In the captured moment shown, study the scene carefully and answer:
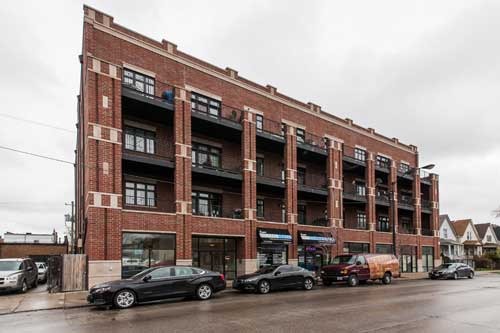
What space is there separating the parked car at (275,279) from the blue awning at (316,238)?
8.07 metres

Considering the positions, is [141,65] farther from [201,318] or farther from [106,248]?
[201,318]

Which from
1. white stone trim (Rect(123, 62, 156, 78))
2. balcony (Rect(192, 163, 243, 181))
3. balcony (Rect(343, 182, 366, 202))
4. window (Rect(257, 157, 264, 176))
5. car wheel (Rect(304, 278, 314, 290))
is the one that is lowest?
car wheel (Rect(304, 278, 314, 290))

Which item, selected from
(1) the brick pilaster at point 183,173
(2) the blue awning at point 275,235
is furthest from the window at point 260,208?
(1) the brick pilaster at point 183,173

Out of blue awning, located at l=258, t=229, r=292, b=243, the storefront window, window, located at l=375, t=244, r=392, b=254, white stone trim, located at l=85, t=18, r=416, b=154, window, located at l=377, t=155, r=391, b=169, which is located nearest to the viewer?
the storefront window

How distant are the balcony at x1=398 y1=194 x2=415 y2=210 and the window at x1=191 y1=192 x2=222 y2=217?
20462mm

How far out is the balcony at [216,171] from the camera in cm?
2471

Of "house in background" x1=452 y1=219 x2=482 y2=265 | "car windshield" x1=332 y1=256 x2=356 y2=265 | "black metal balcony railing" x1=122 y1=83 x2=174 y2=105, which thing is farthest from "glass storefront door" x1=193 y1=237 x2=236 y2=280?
"house in background" x1=452 y1=219 x2=482 y2=265

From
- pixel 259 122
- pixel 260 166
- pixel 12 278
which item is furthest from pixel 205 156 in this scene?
pixel 12 278

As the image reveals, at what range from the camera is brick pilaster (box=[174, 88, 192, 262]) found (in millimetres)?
23297

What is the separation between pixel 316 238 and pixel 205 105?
11.7 metres

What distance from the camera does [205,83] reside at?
27000 mm

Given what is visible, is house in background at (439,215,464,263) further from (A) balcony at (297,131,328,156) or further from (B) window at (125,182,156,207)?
(B) window at (125,182,156,207)

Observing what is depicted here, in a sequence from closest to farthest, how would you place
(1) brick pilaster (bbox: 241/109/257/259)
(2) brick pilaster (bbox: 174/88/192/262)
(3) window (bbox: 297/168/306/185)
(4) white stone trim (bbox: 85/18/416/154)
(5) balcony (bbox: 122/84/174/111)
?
(5) balcony (bbox: 122/84/174/111) < (4) white stone trim (bbox: 85/18/416/154) < (2) brick pilaster (bbox: 174/88/192/262) < (1) brick pilaster (bbox: 241/109/257/259) < (3) window (bbox: 297/168/306/185)

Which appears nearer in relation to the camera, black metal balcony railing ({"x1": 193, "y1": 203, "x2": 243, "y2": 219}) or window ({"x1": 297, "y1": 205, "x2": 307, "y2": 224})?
black metal balcony railing ({"x1": 193, "y1": 203, "x2": 243, "y2": 219})
